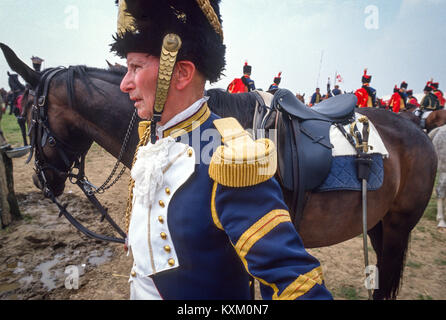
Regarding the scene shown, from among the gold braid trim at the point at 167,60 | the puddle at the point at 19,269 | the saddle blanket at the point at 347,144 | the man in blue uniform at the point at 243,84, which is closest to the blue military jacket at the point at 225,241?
the gold braid trim at the point at 167,60

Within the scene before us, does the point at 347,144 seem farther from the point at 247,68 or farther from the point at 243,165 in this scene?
the point at 247,68

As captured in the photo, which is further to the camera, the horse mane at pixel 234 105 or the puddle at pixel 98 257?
the puddle at pixel 98 257

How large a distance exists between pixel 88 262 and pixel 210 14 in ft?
12.6

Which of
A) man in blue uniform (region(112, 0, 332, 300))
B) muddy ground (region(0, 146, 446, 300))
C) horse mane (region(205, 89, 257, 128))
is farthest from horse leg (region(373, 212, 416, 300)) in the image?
man in blue uniform (region(112, 0, 332, 300))

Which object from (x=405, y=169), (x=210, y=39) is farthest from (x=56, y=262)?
(x=405, y=169)

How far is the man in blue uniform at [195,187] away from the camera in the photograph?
79cm

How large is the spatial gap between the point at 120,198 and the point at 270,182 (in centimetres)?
591

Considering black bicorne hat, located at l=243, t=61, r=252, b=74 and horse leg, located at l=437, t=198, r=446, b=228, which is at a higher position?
black bicorne hat, located at l=243, t=61, r=252, b=74

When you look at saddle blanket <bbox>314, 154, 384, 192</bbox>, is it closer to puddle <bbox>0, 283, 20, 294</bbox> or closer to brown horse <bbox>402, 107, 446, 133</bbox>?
puddle <bbox>0, 283, 20, 294</bbox>

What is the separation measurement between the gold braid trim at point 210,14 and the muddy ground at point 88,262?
3194 millimetres

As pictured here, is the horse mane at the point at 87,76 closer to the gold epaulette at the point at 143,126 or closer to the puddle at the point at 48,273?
the gold epaulette at the point at 143,126

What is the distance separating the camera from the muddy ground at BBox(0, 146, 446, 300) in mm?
3129

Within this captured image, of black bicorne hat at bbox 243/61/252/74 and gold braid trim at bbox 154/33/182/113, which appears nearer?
gold braid trim at bbox 154/33/182/113
